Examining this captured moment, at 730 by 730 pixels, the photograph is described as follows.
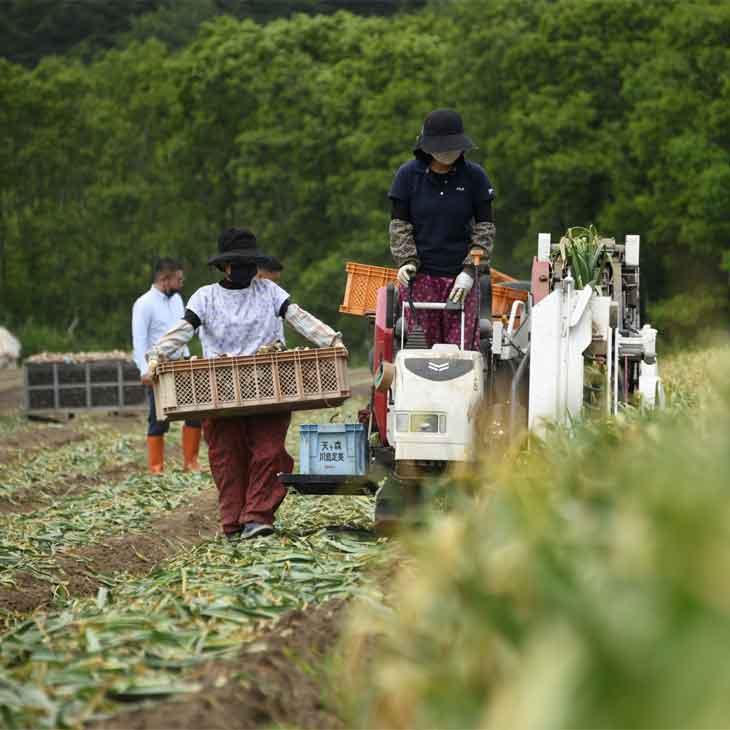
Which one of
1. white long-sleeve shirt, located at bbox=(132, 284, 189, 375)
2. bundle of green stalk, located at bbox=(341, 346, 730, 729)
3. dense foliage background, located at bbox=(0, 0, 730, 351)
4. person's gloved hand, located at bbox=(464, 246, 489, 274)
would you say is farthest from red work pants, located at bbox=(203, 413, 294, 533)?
dense foliage background, located at bbox=(0, 0, 730, 351)

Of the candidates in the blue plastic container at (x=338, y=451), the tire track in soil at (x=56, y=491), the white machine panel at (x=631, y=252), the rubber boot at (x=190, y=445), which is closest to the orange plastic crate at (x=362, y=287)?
the white machine panel at (x=631, y=252)

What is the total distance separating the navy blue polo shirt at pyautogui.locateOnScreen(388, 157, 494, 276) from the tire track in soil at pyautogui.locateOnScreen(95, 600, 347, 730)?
4261 mm

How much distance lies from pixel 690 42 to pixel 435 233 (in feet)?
123

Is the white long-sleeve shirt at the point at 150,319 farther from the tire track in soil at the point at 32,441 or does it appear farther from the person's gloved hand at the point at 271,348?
the person's gloved hand at the point at 271,348

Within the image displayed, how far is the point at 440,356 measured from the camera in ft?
29.8

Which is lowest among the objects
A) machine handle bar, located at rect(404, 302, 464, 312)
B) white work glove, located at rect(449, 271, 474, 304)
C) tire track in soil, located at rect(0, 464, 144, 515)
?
tire track in soil, located at rect(0, 464, 144, 515)

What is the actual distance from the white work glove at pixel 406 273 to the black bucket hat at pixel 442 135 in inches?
28.4

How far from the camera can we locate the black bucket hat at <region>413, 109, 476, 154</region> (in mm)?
9766

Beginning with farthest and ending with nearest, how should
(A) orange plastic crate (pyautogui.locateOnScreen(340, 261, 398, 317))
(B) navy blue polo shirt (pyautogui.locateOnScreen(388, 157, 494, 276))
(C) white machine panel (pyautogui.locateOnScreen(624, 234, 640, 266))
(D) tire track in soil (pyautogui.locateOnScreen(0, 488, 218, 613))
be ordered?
(A) orange plastic crate (pyautogui.locateOnScreen(340, 261, 398, 317)) → (C) white machine panel (pyautogui.locateOnScreen(624, 234, 640, 266)) → (B) navy blue polo shirt (pyautogui.locateOnScreen(388, 157, 494, 276)) → (D) tire track in soil (pyautogui.locateOnScreen(0, 488, 218, 613))

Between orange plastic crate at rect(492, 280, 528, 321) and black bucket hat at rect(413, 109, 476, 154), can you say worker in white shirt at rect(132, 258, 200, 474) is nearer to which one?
orange plastic crate at rect(492, 280, 528, 321)

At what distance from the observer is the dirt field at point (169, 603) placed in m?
5.35

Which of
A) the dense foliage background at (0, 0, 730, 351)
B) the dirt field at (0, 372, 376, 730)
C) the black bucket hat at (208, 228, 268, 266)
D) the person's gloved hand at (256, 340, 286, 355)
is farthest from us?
the dense foliage background at (0, 0, 730, 351)

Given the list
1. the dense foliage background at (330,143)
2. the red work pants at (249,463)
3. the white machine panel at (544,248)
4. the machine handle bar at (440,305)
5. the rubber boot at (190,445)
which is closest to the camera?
the machine handle bar at (440,305)

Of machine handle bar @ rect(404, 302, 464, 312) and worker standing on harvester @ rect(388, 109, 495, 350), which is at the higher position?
worker standing on harvester @ rect(388, 109, 495, 350)
